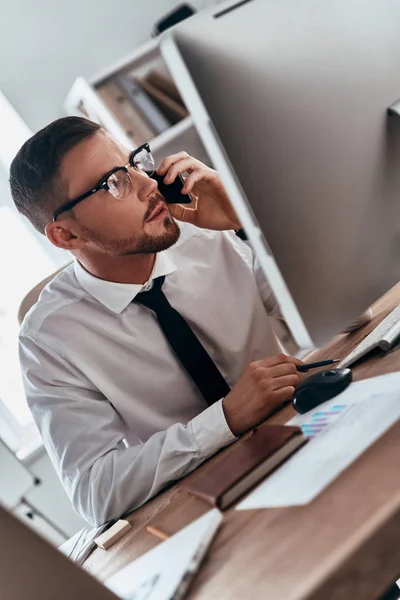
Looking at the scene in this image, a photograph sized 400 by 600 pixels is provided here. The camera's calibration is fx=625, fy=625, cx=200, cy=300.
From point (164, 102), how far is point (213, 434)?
1.79 meters

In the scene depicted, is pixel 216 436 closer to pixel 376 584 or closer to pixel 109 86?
pixel 376 584

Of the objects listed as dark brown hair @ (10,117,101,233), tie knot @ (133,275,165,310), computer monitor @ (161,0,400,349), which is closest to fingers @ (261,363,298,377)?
computer monitor @ (161,0,400,349)

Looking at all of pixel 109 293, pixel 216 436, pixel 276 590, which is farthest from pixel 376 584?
pixel 109 293

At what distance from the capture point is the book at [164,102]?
2469 millimetres

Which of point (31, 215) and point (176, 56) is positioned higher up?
point (176, 56)

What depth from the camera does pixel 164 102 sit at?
2479 millimetres

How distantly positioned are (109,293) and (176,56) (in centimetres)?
77

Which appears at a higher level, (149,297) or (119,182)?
(119,182)

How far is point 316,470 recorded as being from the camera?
2.16 feet

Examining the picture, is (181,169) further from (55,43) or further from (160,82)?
(55,43)

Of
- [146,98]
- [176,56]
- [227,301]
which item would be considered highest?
[176,56]

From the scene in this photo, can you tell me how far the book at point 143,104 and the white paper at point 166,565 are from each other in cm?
198

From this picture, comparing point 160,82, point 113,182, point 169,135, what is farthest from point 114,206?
point 160,82

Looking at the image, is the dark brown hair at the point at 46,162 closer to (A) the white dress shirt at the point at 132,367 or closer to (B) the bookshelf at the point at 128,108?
(A) the white dress shirt at the point at 132,367
